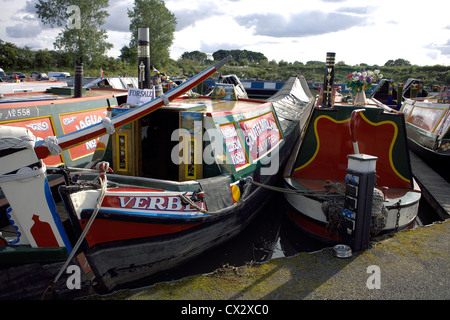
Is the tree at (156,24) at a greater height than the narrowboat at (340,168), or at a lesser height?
greater

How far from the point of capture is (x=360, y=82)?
23.9 feet

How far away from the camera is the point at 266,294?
395 centimetres

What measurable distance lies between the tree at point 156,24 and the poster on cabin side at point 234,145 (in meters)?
43.7

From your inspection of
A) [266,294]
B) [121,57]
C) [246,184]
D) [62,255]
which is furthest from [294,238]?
[121,57]

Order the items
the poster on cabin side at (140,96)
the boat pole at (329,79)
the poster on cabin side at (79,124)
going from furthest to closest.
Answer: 1. the poster on cabin side at (79,124)
2. the boat pole at (329,79)
3. the poster on cabin side at (140,96)

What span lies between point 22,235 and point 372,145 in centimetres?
588

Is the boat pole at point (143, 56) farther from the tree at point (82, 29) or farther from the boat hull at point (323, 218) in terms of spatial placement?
the tree at point (82, 29)

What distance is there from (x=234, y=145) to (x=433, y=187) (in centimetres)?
565

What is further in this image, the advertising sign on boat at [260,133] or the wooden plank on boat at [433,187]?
the wooden plank on boat at [433,187]

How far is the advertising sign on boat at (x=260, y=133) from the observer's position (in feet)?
21.3

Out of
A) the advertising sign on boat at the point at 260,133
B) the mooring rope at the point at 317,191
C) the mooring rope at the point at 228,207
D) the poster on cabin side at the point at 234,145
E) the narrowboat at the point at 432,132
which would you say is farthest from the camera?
the narrowboat at the point at 432,132

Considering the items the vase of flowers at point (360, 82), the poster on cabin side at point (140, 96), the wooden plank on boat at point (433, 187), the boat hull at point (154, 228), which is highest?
the vase of flowers at point (360, 82)

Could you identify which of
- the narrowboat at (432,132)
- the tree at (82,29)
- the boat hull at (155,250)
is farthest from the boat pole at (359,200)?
the tree at (82,29)
